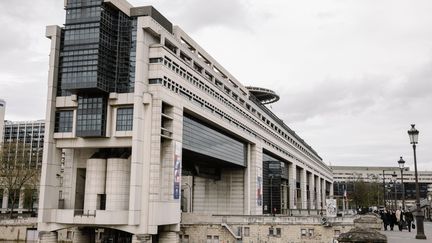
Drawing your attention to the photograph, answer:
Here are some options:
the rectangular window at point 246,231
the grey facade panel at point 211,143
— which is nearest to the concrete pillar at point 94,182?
the grey facade panel at point 211,143

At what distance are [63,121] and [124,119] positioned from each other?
7.26m

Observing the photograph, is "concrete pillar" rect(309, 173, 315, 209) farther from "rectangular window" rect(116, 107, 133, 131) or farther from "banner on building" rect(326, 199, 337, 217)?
"rectangular window" rect(116, 107, 133, 131)

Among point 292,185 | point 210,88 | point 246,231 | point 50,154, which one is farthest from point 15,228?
point 292,185

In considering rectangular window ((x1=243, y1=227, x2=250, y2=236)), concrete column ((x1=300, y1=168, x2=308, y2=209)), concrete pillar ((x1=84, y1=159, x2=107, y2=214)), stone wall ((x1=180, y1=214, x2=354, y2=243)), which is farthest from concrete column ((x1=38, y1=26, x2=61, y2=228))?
concrete column ((x1=300, y1=168, x2=308, y2=209))

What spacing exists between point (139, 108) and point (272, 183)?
48.5 meters

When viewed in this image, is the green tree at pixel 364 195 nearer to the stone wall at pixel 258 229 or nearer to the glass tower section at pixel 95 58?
the stone wall at pixel 258 229

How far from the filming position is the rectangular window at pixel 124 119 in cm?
4791

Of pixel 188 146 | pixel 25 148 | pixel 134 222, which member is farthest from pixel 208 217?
pixel 25 148

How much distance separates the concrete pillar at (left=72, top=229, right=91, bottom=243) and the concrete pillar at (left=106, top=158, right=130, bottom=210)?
932cm

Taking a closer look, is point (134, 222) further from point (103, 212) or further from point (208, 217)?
point (208, 217)

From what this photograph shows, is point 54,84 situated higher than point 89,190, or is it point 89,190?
point 54,84

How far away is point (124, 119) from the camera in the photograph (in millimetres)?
48219

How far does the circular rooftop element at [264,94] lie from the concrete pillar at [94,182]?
59.5m

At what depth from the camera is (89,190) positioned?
48531 millimetres
